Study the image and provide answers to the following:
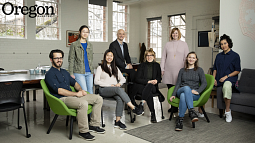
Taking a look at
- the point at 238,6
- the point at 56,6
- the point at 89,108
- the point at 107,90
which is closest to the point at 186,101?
the point at 107,90

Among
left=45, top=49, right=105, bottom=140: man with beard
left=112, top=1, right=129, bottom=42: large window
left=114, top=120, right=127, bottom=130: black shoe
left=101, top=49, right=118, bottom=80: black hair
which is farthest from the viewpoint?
left=112, top=1, right=129, bottom=42: large window

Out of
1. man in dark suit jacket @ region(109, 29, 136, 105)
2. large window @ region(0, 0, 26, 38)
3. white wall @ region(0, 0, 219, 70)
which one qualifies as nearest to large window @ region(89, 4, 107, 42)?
white wall @ region(0, 0, 219, 70)

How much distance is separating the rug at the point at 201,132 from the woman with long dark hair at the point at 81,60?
114 centimetres

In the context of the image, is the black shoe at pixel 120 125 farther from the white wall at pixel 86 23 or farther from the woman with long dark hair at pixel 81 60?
the white wall at pixel 86 23

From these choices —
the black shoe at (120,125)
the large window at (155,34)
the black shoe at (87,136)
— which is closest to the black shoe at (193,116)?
the black shoe at (120,125)

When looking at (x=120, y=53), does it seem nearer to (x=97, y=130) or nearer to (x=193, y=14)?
(x=97, y=130)

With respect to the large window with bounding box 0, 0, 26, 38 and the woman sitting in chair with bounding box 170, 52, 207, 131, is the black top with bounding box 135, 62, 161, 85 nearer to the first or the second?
the woman sitting in chair with bounding box 170, 52, 207, 131

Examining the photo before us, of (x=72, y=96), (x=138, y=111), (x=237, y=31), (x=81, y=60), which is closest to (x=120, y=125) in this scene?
(x=138, y=111)

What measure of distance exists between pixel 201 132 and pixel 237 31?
274cm

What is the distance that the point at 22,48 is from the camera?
816 centimetres

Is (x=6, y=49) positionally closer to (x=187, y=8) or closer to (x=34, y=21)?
(x=34, y=21)

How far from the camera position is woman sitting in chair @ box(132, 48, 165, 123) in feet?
13.4

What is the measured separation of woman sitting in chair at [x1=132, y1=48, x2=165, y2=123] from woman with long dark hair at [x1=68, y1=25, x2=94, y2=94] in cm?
86

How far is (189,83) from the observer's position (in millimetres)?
4078
